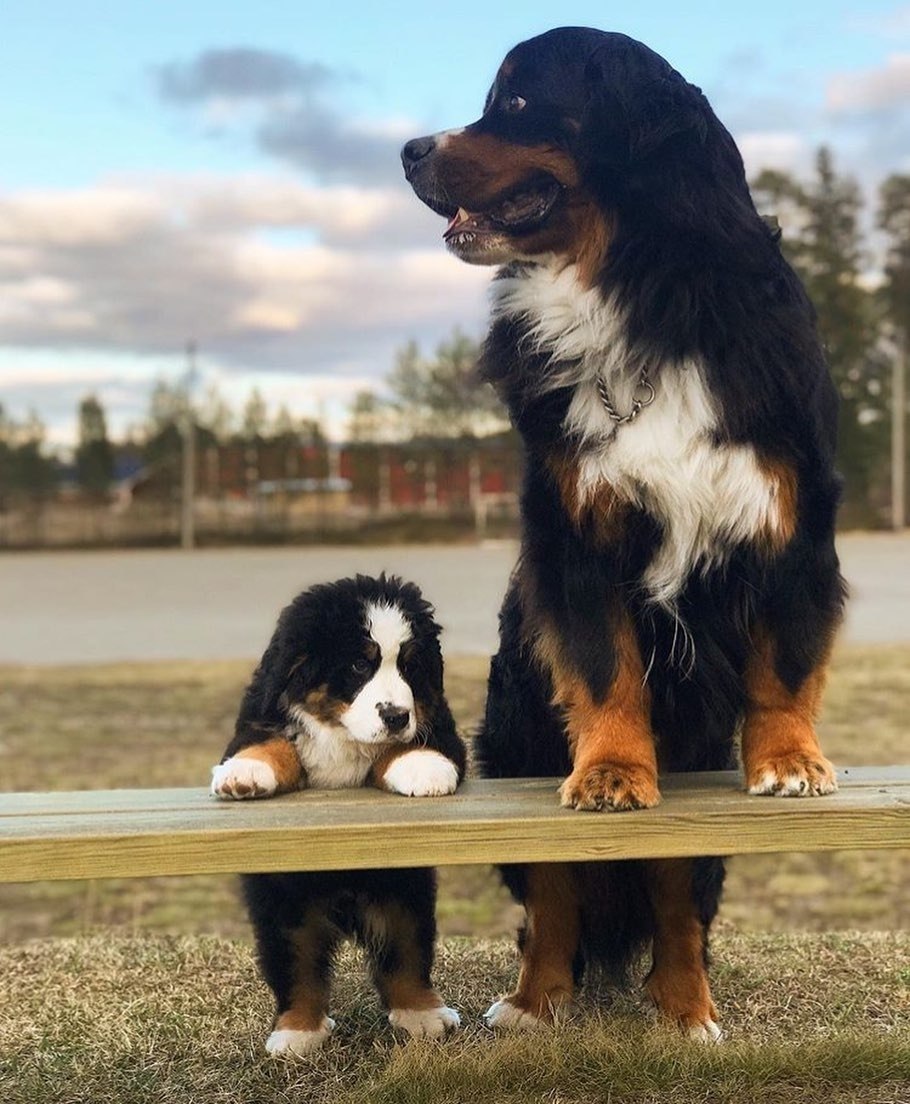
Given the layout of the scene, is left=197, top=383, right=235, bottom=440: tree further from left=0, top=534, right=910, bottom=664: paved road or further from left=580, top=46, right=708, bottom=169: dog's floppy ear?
left=580, top=46, right=708, bottom=169: dog's floppy ear

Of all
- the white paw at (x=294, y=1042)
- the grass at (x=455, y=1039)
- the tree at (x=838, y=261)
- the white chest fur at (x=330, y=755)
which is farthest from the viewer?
the tree at (x=838, y=261)

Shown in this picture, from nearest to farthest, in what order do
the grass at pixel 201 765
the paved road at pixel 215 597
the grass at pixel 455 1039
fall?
the grass at pixel 455 1039 < the grass at pixel 201 765 < the paved road at pixel 215 597

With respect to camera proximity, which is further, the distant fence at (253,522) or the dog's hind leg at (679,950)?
the distant fence at (253,522)

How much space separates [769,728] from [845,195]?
1720 inches

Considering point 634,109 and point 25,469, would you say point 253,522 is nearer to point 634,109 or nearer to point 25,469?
point 25,469

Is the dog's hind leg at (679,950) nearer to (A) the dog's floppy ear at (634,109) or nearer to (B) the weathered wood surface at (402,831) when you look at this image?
(B) the weathered wood surface at (402,831)

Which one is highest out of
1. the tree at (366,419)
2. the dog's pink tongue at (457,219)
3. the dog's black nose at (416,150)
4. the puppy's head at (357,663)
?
the tree at (366,419)

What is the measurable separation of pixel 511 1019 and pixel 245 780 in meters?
1.17

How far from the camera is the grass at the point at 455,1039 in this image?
3.32 m

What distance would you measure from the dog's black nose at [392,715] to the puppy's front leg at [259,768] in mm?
303

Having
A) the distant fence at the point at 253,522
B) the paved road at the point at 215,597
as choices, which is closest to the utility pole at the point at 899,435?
the paved road at the point at 215,597

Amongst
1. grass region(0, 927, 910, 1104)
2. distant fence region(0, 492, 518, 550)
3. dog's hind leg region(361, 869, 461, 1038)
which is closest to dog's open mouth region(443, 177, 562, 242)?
dog's hind leg region(361, 869, 461, 1038)

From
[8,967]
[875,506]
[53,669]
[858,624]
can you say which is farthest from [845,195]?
[8,967]

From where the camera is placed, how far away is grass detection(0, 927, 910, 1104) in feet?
10.9
